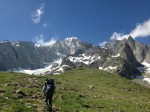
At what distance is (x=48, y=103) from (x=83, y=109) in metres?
6.04

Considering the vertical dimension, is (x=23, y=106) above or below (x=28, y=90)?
below

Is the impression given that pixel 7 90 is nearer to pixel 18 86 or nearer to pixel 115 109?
pixel 18 86

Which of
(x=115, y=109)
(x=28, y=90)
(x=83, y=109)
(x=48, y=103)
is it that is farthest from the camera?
(x=28, y=90)

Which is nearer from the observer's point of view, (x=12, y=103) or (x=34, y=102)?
(x=12, y=103)

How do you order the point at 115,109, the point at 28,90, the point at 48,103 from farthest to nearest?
the point at 28,90 < the point at 115,109 < the point at 48,103

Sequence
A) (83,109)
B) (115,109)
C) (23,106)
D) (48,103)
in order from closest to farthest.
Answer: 1. (48,103)
2. (23,106)
3. (83,109)
4. (115,109)

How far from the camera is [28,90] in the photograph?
4203 cm

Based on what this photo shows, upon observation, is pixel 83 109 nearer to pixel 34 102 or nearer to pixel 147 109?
pixel 34 102

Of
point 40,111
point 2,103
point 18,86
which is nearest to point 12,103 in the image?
point 2,103

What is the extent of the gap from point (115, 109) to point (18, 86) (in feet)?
45.8

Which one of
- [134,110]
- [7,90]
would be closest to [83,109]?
[134,110]

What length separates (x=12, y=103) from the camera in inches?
1312

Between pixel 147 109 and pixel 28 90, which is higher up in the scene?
pixel 28 90

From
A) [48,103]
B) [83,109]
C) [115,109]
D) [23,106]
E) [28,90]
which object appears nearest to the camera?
[48,103]
